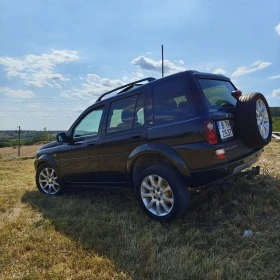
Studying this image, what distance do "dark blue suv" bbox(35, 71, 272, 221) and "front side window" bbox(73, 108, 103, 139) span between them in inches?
0.7

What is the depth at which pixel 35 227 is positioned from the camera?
13.0 ft

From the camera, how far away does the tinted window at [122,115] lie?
432 centimetres

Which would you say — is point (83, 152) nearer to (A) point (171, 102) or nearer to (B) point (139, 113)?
(B) point (139, 113)

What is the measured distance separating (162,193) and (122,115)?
1.34 meters

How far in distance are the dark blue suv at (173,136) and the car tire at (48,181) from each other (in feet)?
3.89

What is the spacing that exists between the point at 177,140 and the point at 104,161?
1.46 meters

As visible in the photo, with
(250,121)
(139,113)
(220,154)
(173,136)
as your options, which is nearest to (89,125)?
(139,113)

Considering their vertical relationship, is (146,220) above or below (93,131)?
below

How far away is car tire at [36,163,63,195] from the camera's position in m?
5.76

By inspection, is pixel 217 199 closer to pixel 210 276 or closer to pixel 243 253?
pixel 243 253

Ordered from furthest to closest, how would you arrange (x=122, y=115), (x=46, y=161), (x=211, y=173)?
(x=46, y=161), (x=122, y=115), (x=211, y=173)

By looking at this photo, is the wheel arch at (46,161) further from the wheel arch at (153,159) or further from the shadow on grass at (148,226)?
the wheel arch at (153,159)

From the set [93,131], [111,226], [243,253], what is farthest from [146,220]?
[93,131]

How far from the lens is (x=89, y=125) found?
5.01m
